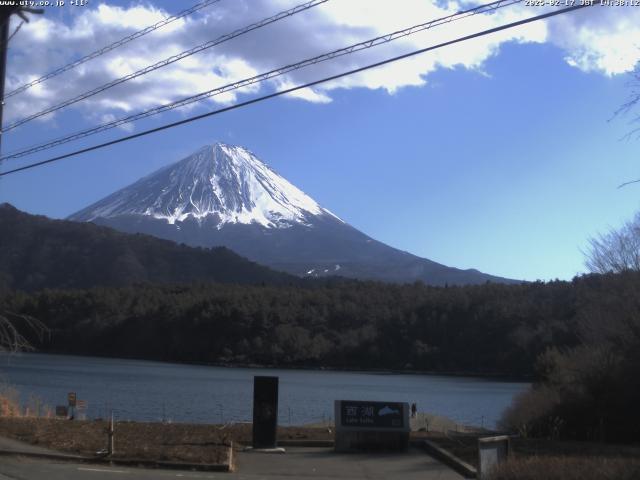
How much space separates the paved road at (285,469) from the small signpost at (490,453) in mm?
2852

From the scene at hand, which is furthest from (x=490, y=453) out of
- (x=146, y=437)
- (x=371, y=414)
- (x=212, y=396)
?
(x=212, y=396)

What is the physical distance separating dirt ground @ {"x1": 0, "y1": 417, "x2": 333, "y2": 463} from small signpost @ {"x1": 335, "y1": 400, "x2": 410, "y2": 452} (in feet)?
5.46

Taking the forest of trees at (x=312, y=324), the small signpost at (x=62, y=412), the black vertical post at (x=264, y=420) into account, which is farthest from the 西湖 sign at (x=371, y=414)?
the forest of trees at (x=312, y=324)

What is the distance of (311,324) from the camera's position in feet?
366

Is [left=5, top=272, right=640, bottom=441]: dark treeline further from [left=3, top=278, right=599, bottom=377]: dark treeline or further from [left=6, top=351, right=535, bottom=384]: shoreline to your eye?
[left=6, top=351, right=535, bottom=384]: shoreline

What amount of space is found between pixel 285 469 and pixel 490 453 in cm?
474

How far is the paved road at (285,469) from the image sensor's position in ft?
43.3

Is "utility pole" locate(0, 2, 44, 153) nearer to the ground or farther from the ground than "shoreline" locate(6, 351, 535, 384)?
farther from the ground

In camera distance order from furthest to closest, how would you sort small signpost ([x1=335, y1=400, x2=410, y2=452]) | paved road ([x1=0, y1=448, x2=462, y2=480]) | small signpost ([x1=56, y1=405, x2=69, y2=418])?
small signpost ([x1=56, y1=405, x2=69, y2=418]) → small signpost ([x1=335, y1=400, x2=410, y2=452]) → paved road ([x1=0, y1=448, x2=462, y2=480])

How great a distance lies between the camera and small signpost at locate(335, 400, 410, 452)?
56.0 feet

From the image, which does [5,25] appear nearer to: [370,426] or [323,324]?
[370,426]

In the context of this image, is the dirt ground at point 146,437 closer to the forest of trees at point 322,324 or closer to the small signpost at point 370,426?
the small signpost at point 370,426

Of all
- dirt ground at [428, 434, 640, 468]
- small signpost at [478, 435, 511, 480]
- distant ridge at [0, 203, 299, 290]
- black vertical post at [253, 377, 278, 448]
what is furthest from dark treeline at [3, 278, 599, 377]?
small signpost at [478, 435, 511, 480]

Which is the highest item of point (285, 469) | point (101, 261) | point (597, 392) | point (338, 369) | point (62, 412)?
point (101, 261)
